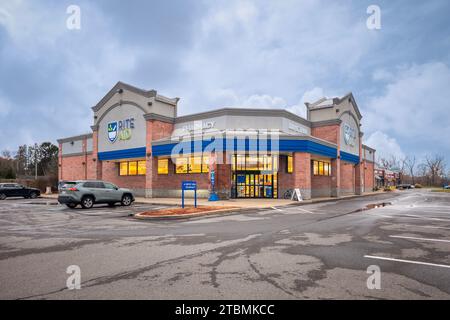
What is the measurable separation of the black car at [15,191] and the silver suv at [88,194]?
16.4 meters

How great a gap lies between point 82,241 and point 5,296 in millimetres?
4018

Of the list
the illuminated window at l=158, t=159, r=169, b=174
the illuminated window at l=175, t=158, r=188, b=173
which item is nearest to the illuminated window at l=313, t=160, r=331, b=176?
the illuminated window at l=175, t=158, r=188, b=173

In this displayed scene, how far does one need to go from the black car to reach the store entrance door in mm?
22378

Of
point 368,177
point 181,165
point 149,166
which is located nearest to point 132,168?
point 149,166

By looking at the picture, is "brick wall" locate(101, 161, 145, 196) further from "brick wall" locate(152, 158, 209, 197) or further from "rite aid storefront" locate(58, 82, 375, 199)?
"brick wall" locate(152, 158, 209, 197)

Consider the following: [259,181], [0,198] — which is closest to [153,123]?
[259,181]

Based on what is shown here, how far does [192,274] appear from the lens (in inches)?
203

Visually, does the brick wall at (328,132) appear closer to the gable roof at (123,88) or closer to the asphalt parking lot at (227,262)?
the gable roof at (123,88)

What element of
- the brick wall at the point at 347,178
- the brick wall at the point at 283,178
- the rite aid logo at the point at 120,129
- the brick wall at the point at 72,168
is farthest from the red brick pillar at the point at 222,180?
the brick wall at the point at 72,168

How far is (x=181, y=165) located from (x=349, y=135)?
851 inches

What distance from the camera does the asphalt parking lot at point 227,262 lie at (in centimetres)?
437

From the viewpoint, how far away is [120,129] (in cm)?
3219

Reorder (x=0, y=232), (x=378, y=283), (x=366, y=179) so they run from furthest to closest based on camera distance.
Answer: (x=366, y=179) → (x=0, y=232) → (x=378, y=283)
